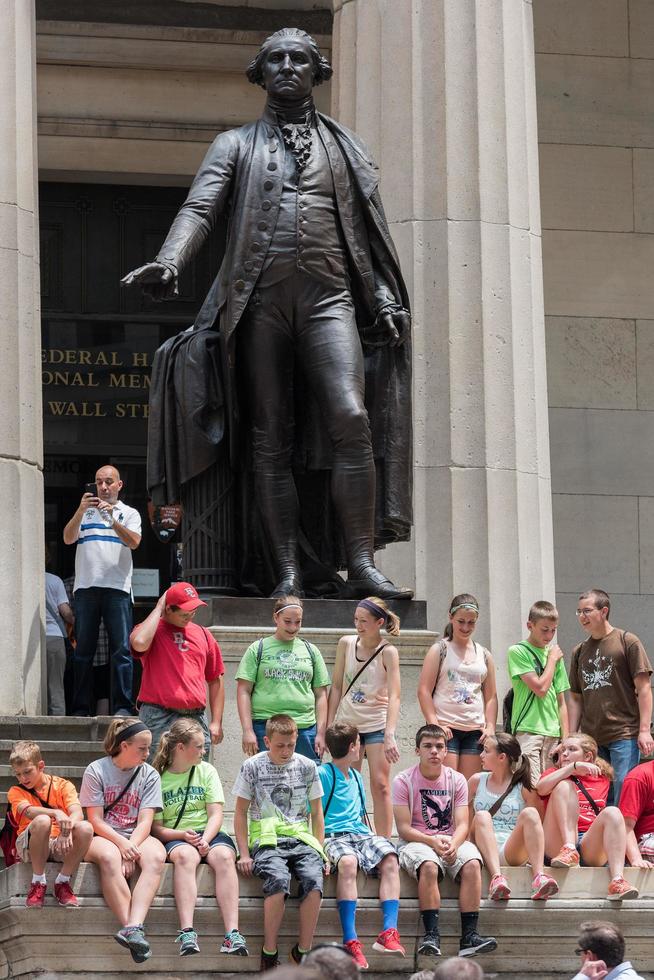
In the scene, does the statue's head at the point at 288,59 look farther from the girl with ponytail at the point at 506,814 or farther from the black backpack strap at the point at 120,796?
the black backpack strap at the point at 120,796

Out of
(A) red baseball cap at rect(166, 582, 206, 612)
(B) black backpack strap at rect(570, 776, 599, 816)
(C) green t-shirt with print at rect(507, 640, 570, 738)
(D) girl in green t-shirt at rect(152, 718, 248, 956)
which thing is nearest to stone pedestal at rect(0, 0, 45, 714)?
(A) red baseball cap at rect(166, 582, 206, 612)

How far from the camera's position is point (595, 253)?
835 inches

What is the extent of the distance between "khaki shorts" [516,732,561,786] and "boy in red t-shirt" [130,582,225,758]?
78.6 inches

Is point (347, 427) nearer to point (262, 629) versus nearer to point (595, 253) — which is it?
point (262, 629)

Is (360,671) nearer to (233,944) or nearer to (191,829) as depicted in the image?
(191,829)

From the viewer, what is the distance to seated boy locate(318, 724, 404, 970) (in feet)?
34.2

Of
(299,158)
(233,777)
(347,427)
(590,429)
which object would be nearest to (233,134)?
(299,158)

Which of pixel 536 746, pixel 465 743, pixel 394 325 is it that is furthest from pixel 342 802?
pixel 394 325

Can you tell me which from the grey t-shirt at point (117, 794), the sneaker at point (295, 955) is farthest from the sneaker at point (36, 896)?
the sneaker at point (295, 955)

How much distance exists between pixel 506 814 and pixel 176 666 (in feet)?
6.45

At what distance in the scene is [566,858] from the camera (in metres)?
11.1

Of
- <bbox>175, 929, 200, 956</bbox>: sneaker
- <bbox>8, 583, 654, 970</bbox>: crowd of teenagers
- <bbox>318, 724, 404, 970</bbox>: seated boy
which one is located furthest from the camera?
<bbox>318, 724, 404, 970</bbox>: seated boy

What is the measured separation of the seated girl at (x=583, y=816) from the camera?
11094mm

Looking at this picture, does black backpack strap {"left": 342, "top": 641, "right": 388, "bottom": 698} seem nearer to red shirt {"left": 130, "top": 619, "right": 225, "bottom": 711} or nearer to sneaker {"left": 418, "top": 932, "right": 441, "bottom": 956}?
red shirt {"left": 130, "top": 619, "right": 225, "bottom": 711}
